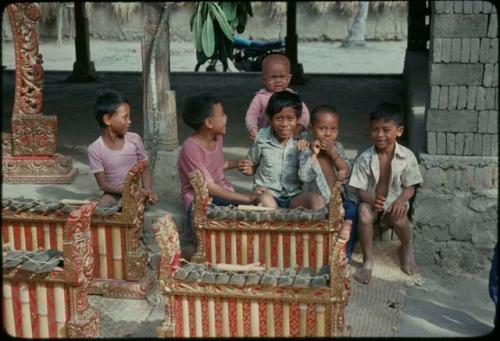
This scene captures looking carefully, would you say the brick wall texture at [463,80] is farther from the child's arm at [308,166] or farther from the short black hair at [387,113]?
the child's arm at [308,166]

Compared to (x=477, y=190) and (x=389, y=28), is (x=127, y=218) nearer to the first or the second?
(x=477, y=190)

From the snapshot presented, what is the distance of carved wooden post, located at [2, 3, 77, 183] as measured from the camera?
253 inches

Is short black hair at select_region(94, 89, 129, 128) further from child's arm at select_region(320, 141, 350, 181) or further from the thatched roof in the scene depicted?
the thatched roof

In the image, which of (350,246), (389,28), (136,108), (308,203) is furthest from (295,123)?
(389,28)

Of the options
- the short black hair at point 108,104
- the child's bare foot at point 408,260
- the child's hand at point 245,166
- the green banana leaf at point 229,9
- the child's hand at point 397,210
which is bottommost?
the child's bare foot at point 408,260

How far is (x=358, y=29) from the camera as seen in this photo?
22.1 metres

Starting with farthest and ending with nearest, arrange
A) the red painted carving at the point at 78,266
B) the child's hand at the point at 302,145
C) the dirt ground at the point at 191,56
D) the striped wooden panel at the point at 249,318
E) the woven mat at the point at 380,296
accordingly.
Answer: the dirt ground at the point at 191,56 < the child's hand at the point at 302,145 < the woven mat at the point at 380,296 < the red painted carving at the point at 78,266 < the striped wooden panel at the point at 249,318

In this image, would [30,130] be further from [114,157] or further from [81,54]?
[81,54]

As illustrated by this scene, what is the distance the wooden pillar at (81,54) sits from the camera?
38.0ft

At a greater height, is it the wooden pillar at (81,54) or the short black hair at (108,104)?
the wooden pillar at (81,54)

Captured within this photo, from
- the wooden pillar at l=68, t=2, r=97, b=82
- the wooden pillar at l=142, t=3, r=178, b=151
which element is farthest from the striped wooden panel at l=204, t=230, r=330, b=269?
the wooden pillar at l=68, t=2, r=97, b=82

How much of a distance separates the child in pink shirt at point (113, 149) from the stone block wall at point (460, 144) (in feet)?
6.36

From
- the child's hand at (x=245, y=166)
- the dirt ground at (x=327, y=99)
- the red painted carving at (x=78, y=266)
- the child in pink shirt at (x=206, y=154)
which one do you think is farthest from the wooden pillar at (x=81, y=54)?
the red painted carving at (x=78, y=266)

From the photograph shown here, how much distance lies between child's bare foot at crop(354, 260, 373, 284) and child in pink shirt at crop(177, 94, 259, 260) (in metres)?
0.84
